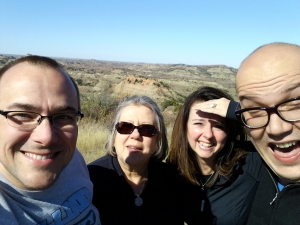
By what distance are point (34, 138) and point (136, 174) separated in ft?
4.47

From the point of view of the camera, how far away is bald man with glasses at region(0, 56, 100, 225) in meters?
1.53

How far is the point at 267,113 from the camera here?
178 cm

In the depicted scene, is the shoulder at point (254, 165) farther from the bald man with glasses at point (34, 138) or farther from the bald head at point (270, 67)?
the bald man with glasses at point (34, 138)

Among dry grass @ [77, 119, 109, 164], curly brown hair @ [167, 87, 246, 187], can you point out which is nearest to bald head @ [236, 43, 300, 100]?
curly brown hair @ [167, 87, 246, 187]

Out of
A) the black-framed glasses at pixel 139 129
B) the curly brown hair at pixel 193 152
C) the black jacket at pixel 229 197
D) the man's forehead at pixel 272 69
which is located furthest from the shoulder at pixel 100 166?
the man's forehead at pixel 272 69

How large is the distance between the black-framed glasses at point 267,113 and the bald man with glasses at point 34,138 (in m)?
1.20

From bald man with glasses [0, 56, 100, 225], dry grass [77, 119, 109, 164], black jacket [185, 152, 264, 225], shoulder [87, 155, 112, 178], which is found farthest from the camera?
dry grass [77, 119, 109, 164]

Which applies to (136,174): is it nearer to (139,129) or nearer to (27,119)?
(139,129)

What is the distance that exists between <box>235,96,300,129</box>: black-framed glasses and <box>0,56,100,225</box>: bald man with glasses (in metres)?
1.20

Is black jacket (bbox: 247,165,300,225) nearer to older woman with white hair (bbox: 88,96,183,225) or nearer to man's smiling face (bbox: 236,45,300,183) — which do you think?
man's smiling face (bbox: 236,45,300,183)

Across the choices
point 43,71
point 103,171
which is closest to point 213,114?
point 103,171

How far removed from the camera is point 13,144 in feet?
5.09

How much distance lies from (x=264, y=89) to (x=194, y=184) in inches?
58.2

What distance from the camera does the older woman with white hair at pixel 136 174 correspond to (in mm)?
2455
